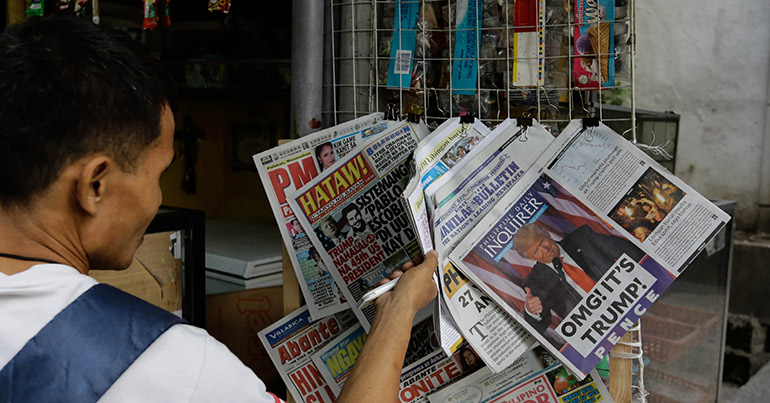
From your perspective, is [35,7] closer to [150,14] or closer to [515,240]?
[150,14]

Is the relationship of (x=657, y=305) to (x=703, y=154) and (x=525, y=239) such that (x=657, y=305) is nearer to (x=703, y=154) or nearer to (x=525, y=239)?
(x=525, y=239)

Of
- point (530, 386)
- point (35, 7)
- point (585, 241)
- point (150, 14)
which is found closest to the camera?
point (585, 241)

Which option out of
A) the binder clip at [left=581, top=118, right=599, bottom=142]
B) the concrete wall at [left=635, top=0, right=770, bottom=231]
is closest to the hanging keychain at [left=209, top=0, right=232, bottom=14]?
the binder clip at [left=581, top=118, right=599, bottom=142]

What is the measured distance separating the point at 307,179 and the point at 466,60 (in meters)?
0.46

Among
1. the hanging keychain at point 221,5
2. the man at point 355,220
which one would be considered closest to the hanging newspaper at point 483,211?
the man at point 355,220

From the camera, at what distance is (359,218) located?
145cm

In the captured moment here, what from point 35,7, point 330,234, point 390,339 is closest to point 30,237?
point 390,339

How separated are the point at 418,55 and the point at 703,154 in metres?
3.62

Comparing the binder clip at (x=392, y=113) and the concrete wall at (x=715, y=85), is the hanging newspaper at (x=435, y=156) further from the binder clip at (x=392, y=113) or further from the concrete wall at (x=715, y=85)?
the concrete wall at (x=715, y=85)

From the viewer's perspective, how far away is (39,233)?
80 centimetres

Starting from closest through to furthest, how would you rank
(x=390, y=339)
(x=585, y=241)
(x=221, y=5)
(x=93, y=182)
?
(x=93, y=182) < (x=390, y=339) < (x=585, y=241) < (x=221, y=5)

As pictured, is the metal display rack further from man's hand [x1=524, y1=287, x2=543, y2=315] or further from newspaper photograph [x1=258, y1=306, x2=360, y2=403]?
newspaper photograph [x1=258, y1=306, x2=360, y2=403]

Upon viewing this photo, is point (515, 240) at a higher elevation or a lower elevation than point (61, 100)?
lower

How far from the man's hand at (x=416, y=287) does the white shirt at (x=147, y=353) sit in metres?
0.42
